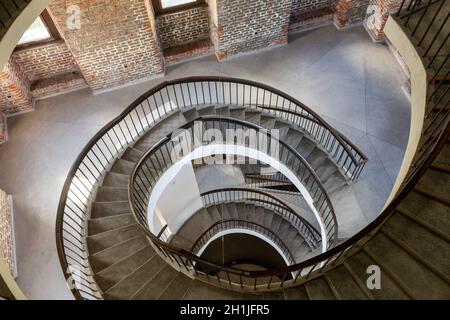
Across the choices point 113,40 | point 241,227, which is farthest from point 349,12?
point 241,227

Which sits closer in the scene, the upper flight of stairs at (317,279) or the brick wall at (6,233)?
the upper flight of stairs at (317,279)

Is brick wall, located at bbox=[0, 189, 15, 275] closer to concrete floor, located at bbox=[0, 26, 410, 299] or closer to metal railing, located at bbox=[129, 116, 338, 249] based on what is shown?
concrete floor, located at bbox=[0, 26, 410, 299]

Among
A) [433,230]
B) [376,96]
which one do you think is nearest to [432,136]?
[433,230]

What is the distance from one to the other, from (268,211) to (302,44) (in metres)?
4.58

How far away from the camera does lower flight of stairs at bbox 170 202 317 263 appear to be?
10.1 metres

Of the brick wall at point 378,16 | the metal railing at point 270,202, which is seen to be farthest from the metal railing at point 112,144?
the brick wall at point 378,16

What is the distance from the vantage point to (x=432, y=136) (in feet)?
13.8

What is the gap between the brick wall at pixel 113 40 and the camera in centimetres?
736

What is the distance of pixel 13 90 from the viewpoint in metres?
8.05

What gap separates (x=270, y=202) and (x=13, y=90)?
6.56 metres

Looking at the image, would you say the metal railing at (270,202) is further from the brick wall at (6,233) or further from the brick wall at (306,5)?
the brick wall at (306,5)

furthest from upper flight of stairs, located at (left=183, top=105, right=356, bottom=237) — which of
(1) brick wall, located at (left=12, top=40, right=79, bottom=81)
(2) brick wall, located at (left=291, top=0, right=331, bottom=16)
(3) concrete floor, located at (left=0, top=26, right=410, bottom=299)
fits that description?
(2) brick wall, located at (left=291, top=0, right=331, bottom=16)

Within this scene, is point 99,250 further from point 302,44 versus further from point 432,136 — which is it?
point 302,44

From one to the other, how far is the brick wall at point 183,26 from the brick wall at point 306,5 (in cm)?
236
